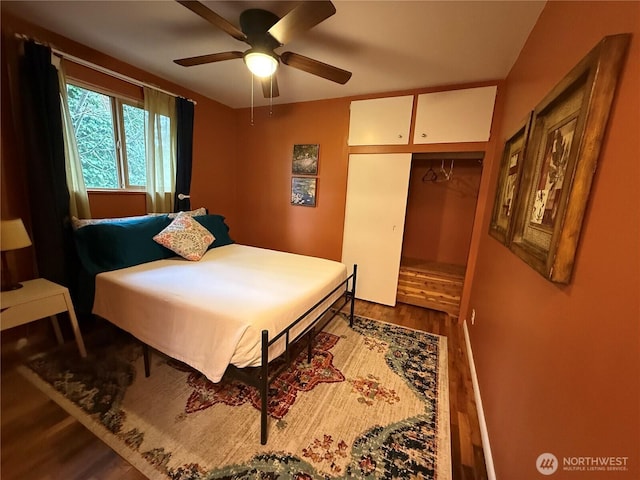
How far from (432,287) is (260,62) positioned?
115 inches

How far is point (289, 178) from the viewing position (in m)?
3.72

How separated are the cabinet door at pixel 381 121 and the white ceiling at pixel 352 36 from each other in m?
0.22

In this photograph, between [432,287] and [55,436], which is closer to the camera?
[55,436]

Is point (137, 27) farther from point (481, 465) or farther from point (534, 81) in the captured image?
point (481, 465)

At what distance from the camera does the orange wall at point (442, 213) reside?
3518 millimetres

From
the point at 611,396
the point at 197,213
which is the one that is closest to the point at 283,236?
the point at 197,213

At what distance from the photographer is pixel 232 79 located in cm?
282

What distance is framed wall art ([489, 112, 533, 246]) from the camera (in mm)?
1526

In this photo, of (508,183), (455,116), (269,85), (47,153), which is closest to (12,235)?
(47,153)

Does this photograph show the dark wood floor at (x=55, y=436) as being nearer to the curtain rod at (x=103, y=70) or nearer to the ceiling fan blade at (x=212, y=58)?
the ceiling fan blade at (x=212, y=58)

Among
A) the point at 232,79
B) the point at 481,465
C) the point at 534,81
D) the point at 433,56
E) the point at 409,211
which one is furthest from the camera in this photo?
the point at 409,211

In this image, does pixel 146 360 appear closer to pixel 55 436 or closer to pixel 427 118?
pixel 55 436

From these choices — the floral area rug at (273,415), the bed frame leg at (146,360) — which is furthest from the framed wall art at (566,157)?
the bed frame leg at (146,360)

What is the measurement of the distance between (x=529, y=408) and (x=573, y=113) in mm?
1145
